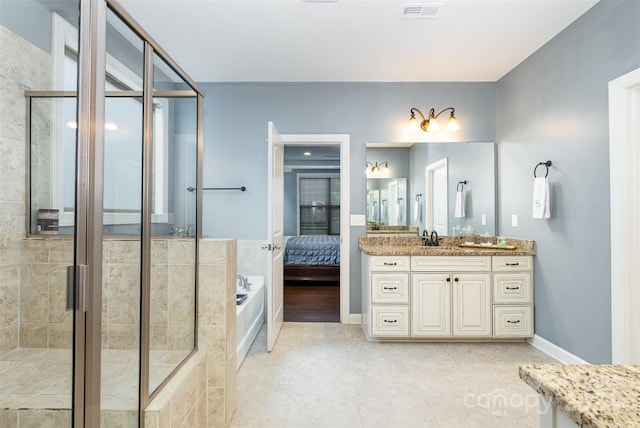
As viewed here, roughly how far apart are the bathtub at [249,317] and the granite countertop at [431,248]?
1162 millimetres

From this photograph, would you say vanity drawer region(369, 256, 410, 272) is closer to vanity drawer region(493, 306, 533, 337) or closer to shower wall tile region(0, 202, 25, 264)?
vanity drawer region(493, 306, 533, 337)

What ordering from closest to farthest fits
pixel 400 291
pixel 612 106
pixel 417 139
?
pixel 612 106 < pixel 400 291 < pixel 417 139

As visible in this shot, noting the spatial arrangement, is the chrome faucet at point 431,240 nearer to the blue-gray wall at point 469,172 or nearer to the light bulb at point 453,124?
the blue-gray wall at point 469,172

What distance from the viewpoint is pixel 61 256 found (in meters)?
1.02

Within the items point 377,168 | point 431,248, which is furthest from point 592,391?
point 377,168

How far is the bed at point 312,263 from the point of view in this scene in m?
5.25

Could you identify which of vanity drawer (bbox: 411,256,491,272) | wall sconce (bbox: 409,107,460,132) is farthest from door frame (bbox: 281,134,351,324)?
vanity drawer (bbox: 411,256,491,272)

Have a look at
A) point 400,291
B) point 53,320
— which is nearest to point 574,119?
point 400,291

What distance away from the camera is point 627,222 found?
6.71ft

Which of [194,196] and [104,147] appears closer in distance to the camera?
[104,147]

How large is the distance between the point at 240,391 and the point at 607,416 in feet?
6.84

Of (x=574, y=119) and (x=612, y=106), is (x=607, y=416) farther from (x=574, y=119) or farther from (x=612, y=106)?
(x=574, y=119)

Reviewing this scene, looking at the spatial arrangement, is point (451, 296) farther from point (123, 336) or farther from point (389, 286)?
point (123, 336)

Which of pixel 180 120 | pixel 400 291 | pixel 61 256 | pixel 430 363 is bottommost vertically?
pixel 430 363
